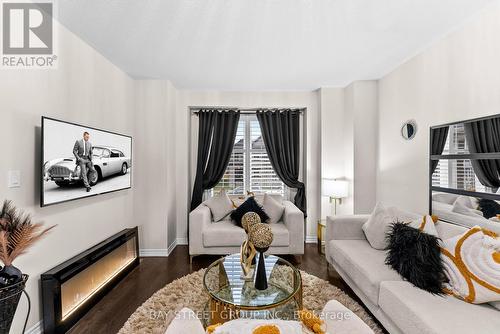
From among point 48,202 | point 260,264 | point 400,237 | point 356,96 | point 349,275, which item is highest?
point 356,96

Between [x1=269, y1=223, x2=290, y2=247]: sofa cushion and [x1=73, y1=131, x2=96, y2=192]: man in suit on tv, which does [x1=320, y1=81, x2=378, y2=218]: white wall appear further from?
[x1=73, y1=131, x2=96, y2=192]: man in suit on tv

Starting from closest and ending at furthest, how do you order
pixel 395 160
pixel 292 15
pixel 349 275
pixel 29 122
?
pixel 29 122 < pixel 292 15 < pixel 349 275 < pixel 395 160

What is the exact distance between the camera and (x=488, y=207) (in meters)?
1.80

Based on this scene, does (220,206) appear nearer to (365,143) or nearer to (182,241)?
(182,241)

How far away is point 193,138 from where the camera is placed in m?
3.93

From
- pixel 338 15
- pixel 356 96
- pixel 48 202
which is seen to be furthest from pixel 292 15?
pixel 48 202

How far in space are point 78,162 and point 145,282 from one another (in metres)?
1.50

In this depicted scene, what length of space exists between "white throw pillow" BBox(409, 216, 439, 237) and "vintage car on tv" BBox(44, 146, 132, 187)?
10.2 ft

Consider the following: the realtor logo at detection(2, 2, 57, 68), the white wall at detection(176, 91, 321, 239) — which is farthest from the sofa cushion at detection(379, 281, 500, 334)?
the realtor logo at detection(2, 2, 57, 68)

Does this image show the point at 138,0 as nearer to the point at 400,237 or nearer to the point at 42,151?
the point at 42,151

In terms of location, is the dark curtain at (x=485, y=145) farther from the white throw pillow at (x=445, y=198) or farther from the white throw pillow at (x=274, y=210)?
the white throw pillow at (x=274, y=210)

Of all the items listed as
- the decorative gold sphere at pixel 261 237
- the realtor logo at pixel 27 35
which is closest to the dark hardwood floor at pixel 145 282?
the decorative gold sphere at pixel 261 237

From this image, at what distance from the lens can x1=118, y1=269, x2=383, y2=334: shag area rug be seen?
1855mm

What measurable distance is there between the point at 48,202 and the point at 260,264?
1735 mm
